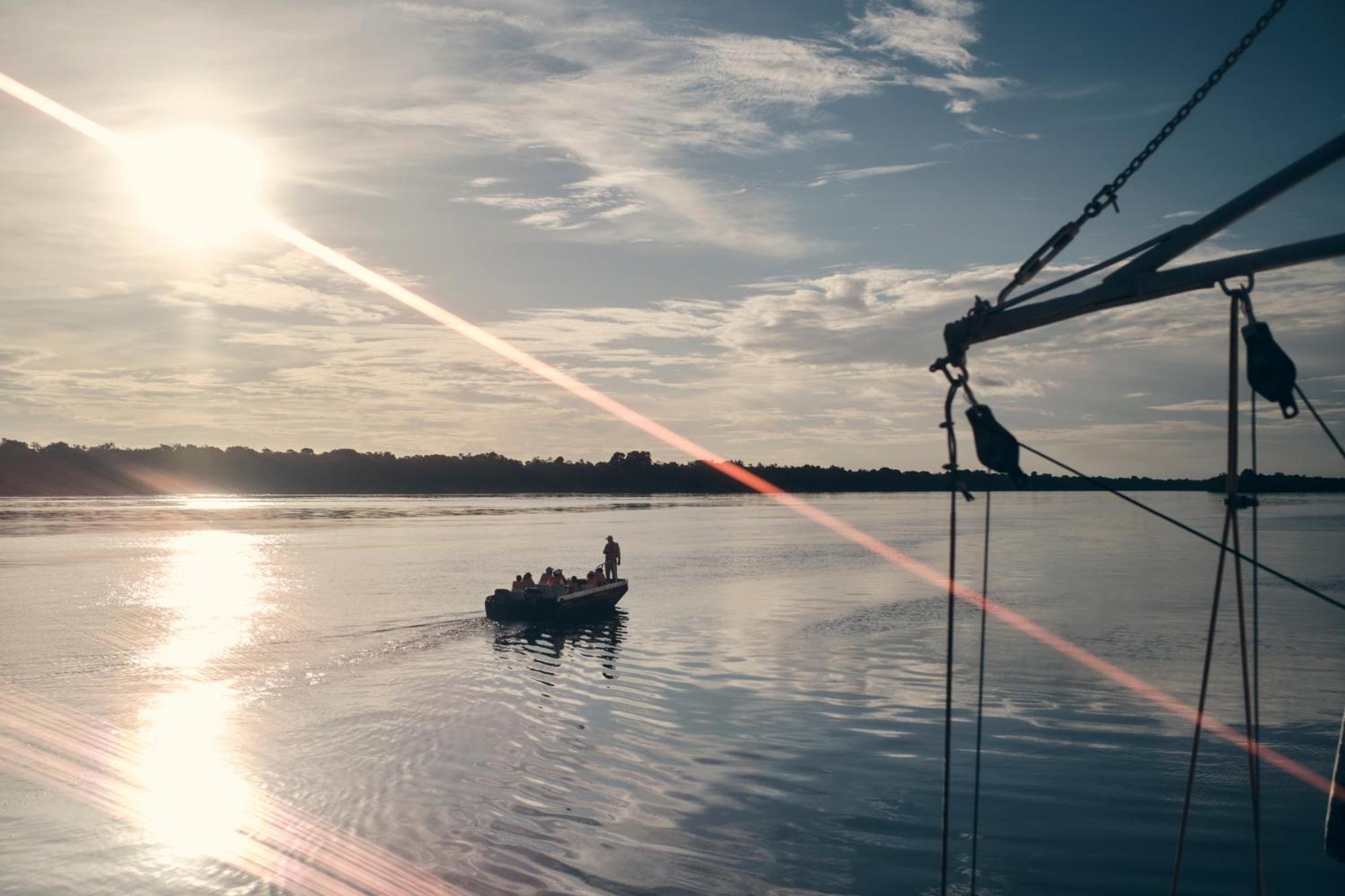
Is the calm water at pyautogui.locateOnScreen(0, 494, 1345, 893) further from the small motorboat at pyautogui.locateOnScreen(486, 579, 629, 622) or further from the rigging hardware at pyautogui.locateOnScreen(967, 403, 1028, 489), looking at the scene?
the rigging hardware at pyautogui.locateOnScreen(967, 403, 1028, 489)

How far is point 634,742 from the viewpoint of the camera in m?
21.6

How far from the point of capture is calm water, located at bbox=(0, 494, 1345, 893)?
1492 cm

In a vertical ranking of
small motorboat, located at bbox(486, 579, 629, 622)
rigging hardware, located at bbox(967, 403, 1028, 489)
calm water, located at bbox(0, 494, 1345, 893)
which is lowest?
calm water, located at bbox(0, 494, 1345, 893)

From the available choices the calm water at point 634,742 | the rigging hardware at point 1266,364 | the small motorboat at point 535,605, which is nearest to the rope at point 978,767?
the calm water at point 634,742

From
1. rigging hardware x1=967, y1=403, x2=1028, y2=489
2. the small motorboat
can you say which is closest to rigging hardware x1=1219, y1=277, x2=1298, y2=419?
rigging hardware x1=967, y1=403, x2=1028, y2=489

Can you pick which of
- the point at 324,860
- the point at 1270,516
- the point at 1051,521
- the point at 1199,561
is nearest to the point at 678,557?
the point at 1199,561

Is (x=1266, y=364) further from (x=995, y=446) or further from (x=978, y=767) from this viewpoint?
(x=978, y=767)

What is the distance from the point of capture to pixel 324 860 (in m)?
14.9

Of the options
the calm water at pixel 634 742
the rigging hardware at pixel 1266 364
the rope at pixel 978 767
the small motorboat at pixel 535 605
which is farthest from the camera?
the small motorboat at pixel 535 605

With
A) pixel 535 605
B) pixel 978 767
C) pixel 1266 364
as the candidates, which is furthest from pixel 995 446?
pixel 535 605

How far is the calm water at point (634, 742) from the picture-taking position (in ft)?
49.0

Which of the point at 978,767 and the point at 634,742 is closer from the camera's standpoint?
the point at 978,767

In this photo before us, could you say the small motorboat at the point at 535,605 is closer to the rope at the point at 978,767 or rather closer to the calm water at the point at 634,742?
the calm water at the point at 634,742

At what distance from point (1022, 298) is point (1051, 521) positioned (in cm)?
13076
